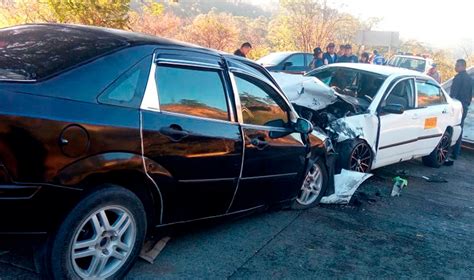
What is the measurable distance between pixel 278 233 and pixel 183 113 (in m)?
1.74

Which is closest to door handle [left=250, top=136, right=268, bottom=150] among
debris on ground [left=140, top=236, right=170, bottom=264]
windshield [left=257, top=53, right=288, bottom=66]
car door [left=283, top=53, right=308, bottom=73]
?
debris on ground [left=140, top=236, right=170, bottom=264]

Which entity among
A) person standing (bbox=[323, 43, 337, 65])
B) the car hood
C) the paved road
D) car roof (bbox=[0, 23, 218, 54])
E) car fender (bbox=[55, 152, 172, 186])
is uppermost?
car roof (bbox=[0, 23, 218, 54])

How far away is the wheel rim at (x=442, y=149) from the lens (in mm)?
8180

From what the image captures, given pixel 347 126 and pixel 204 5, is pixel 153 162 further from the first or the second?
pixel 204 5

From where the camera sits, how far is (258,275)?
3.54 metres

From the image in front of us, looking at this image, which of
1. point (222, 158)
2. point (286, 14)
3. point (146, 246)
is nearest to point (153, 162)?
point (222, 158)

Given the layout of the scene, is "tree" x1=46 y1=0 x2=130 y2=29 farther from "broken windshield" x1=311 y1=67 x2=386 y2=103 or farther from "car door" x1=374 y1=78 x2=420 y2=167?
"car door" x1=374 y1=78 x2=420 y2=167

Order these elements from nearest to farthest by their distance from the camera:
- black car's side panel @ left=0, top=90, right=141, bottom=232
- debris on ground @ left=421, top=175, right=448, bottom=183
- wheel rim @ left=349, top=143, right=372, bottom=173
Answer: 1. black car's side panel @ left=0, top=90, right=141, bottom=232
2. wheel rim @ left=349, top=143, right=372, bottom=173
3. debris on ground @ left=421, top=175, right=448, bottom=183

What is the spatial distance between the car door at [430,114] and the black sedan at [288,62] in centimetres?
736

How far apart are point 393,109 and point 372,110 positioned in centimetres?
30

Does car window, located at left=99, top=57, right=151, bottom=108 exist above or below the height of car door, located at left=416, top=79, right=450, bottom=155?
above

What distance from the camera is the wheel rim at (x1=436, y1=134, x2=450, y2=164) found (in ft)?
26.8

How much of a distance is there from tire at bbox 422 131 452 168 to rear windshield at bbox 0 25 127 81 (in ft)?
21.5

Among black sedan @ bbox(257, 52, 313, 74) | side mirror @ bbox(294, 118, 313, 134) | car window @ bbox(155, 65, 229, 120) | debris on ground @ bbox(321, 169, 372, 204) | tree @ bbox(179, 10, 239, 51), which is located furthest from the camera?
tree @ bbox(179, 10, 239, 51)
